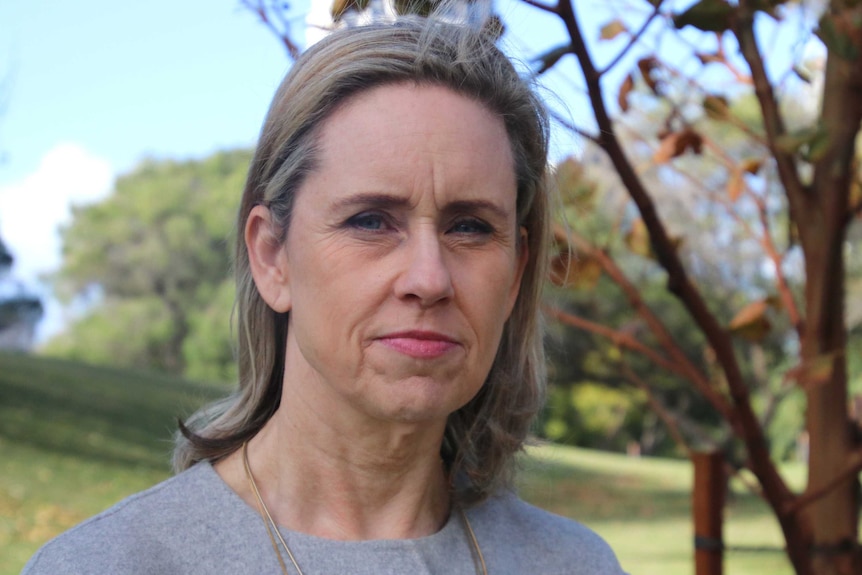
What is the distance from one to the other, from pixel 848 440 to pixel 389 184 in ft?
3.58

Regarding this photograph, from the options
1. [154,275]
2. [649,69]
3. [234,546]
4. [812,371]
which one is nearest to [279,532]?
[234,546]

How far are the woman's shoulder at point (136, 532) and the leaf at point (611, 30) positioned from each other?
3.83 ft

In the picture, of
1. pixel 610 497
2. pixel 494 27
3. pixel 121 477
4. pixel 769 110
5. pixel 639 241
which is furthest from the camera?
pixel 610 497

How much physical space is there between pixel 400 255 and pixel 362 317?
0.36ft

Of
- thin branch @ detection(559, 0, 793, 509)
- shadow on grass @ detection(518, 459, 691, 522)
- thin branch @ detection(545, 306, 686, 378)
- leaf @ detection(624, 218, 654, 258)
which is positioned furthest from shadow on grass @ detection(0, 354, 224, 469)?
thin branch @ detection(559, 0, 793, 509)

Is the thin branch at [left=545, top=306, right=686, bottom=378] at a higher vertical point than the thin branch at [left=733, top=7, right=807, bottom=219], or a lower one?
lower

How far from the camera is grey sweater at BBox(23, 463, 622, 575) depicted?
1.44m

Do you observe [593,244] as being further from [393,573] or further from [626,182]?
[393,573]

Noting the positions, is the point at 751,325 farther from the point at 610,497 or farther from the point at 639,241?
the point at 610,497

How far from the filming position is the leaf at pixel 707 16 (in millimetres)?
1613

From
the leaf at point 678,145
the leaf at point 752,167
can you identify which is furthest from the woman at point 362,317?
the leaf at point 752,167

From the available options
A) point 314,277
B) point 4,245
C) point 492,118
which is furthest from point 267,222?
point 4,245

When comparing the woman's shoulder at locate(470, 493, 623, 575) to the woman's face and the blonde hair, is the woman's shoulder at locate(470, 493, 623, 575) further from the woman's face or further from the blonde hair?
the woman's face

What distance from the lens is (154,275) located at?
4175 cm
